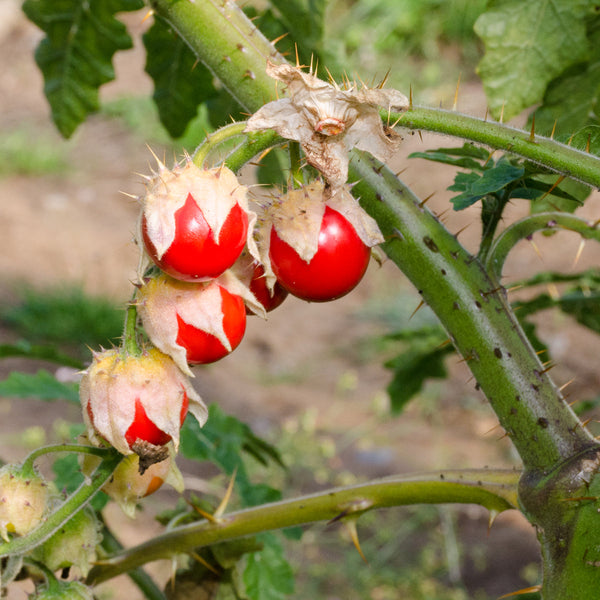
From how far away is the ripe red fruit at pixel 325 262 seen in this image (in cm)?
83

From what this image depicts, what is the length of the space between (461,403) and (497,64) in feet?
11.5

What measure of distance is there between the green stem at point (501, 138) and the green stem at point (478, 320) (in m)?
0.17

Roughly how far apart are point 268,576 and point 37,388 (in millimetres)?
566

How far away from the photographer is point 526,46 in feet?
4.01

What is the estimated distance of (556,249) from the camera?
543 cm

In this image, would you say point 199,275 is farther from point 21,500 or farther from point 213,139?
point 21,500

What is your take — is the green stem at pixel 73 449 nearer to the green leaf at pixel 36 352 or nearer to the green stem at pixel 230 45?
the green stem at pixel 230 45

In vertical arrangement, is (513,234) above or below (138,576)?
above

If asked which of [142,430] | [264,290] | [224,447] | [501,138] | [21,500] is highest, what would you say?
[501,138]

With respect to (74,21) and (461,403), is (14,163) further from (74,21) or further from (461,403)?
(74,21)

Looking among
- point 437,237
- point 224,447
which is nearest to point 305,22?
point 437,237

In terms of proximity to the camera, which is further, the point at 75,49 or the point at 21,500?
the point at 75,49

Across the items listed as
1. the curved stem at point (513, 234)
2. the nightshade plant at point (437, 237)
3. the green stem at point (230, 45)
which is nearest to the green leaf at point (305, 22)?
the nightshade plant at point (437, 237)

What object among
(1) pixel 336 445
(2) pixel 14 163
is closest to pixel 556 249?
(1) pixel 336 445
